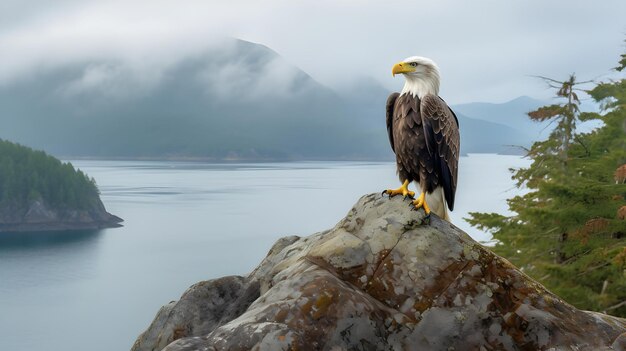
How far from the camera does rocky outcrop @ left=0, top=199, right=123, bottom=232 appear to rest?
165m

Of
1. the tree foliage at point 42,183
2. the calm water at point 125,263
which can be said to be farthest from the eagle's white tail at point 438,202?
the tree foliage at point 42,183

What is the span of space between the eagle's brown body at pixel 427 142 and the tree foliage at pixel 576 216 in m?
8.64

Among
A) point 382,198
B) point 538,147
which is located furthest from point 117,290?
point 382,198

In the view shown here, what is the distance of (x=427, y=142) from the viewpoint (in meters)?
8.55

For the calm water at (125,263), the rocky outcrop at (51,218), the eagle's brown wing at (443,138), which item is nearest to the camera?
the eagle's brown wing at (443,138)

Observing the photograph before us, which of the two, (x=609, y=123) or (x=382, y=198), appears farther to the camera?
(x=609, y=123)

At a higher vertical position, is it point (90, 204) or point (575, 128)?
point (575, 128)

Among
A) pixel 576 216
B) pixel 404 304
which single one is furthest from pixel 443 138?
pixel 576 216

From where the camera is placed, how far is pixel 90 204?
543 feet

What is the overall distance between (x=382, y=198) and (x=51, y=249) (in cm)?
14539

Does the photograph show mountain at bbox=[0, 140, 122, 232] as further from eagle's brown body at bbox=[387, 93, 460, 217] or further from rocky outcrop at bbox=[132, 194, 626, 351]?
rocky outcrop at bbox=[132, 194, 626, 351]

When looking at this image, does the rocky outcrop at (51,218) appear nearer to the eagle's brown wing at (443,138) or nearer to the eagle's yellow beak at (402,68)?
the eagle's brown wing at (443,138)

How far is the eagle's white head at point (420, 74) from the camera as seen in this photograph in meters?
8.55

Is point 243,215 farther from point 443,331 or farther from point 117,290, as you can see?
point 443,331
